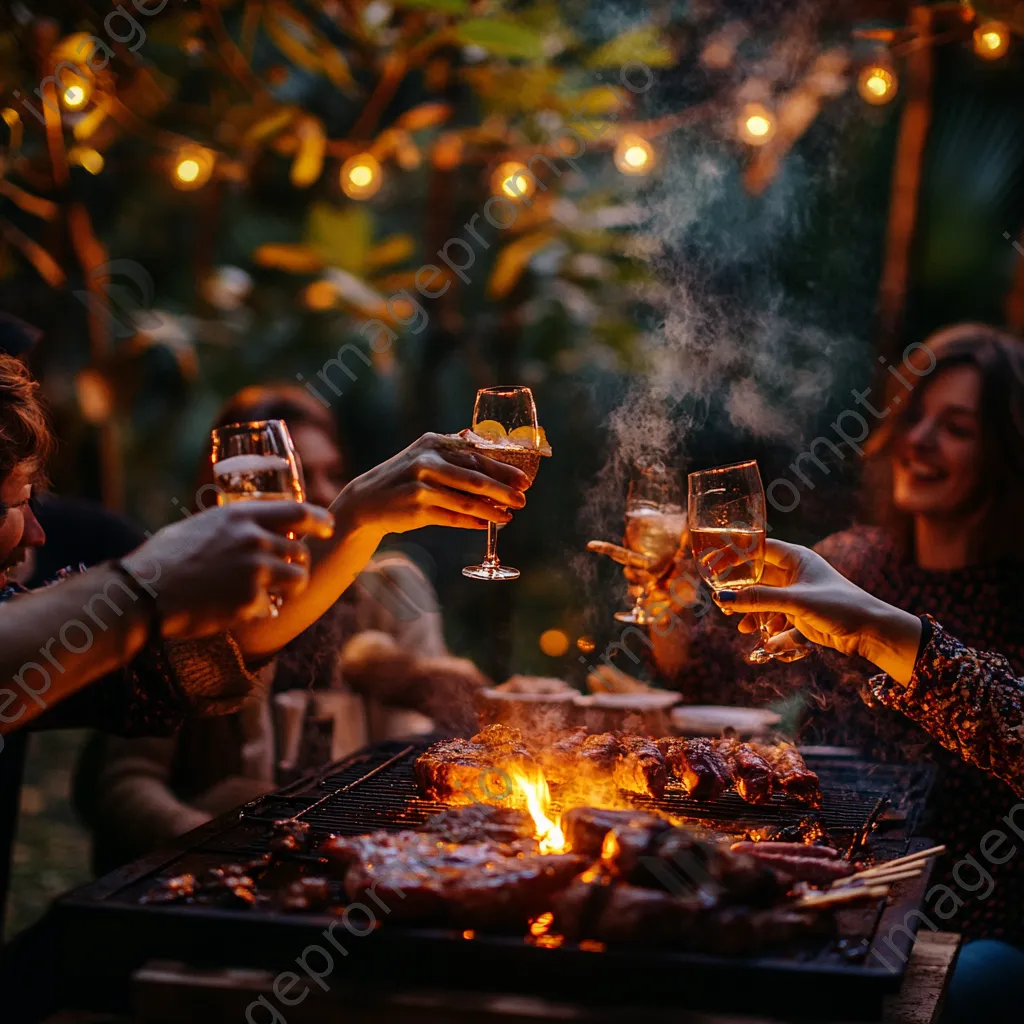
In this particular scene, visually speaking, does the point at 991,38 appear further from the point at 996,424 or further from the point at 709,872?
the point at 709,872

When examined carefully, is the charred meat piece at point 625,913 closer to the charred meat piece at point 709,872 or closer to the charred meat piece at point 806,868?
the charred meat piece at point 709,872

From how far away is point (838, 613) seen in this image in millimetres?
2604

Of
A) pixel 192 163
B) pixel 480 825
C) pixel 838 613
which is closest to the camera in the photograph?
pixel 480 825

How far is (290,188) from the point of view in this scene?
805 cm

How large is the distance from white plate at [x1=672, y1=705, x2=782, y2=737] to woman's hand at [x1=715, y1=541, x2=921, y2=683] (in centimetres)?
82

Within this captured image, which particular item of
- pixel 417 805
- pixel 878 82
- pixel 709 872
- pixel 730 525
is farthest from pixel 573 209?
pixel 709 872

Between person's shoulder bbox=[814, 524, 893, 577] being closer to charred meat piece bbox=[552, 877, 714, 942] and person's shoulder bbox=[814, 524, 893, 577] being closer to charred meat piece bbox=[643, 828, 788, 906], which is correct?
charred meat piece bbox=[643, 828, 788, 906]

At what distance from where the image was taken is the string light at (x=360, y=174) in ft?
17.5

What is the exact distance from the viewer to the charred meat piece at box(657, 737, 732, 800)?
273 centimetres

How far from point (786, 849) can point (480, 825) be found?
0.69m

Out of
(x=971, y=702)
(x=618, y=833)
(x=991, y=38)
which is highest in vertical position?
(x=991, y=38)

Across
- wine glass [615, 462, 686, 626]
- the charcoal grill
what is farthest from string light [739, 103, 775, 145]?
the charcoal grill

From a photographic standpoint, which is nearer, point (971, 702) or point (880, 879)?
point (880, 879)

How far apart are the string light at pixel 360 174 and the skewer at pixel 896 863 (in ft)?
14.0
